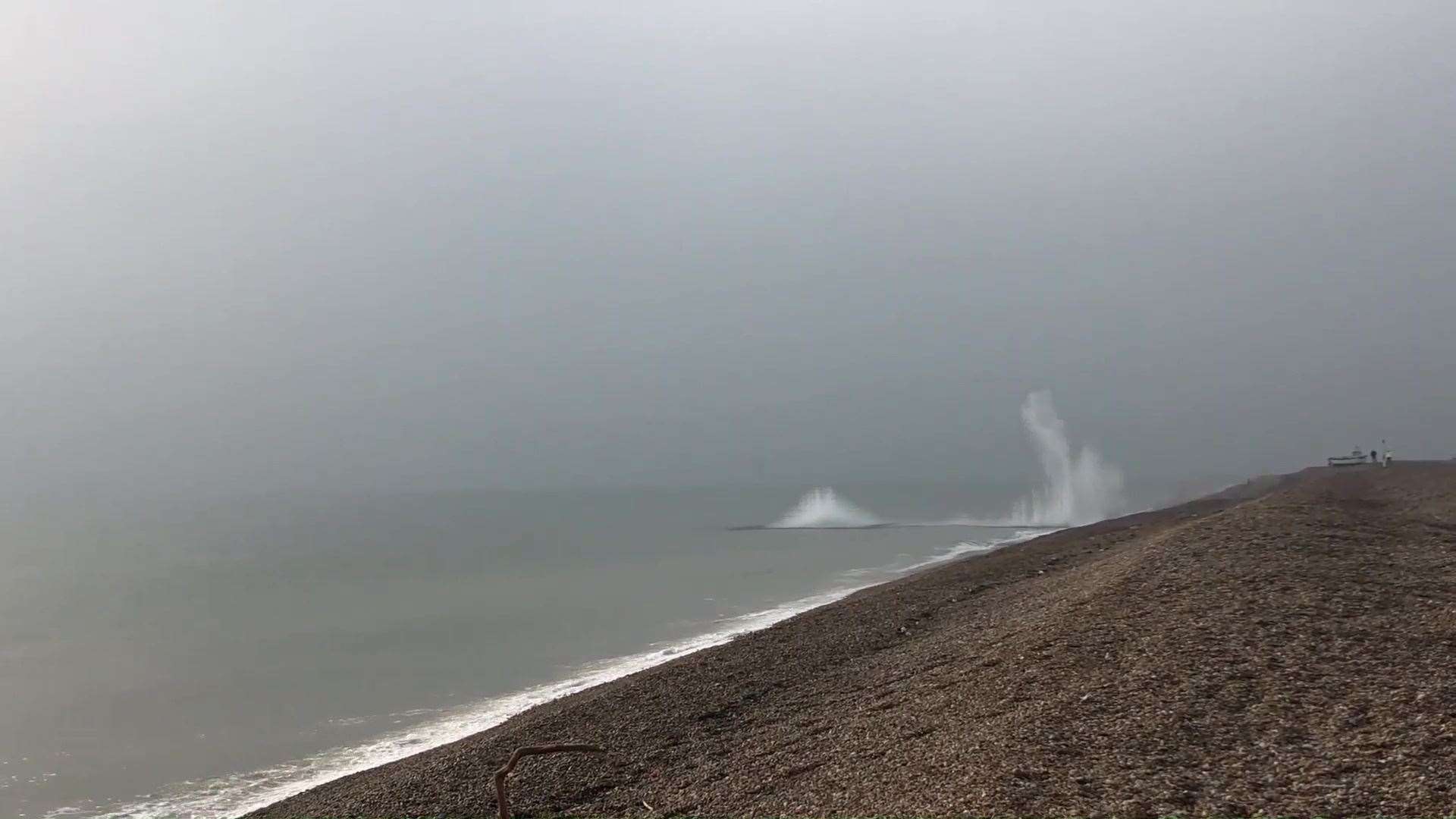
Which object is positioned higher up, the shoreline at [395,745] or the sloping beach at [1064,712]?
the shoreline at [395,745]

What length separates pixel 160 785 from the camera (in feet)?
46.8

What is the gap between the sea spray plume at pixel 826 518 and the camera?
77.9m

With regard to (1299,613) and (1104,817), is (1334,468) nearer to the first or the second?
(1299,613)

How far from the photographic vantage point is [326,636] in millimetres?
29266

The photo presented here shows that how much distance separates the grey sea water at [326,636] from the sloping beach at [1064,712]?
3.94 meters

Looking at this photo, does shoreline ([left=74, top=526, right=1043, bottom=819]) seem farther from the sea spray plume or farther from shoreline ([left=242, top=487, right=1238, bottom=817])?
the sea spray plume

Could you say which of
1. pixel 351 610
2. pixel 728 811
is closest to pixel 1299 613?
pixel 728 811

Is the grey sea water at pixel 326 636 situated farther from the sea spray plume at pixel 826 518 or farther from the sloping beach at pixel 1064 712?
the sea spray plume at pixel 826 518

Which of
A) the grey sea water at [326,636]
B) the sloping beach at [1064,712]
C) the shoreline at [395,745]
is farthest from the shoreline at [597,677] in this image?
the sloping beach at [1064,712]

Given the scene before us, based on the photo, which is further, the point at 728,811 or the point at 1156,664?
the point at 1156,664

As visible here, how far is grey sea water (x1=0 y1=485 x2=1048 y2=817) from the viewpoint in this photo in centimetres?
1563

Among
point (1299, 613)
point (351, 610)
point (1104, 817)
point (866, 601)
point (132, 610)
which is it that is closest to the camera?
point (1104, 817)

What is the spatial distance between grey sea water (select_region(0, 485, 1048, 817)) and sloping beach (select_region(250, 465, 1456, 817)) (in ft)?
12.9

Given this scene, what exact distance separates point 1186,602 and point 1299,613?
1780 mm
